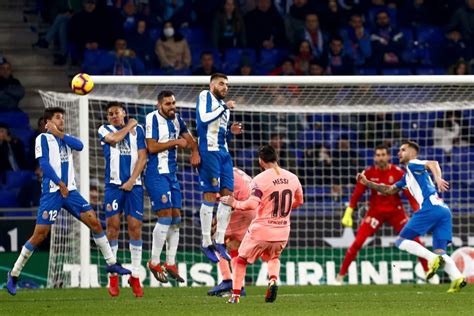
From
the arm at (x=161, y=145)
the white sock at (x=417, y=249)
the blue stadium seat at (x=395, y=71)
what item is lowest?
the white sock at (x=417, y=249)

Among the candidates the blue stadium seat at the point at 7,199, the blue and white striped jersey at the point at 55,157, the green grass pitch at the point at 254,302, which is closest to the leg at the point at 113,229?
the green grass pitch at the point at 254,302

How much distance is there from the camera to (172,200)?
16.2 meters

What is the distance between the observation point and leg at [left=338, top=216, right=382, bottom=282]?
19.0m

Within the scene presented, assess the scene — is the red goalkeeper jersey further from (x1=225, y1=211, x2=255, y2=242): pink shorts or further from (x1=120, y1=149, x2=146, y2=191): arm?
(x1=120, y1=149, x2=146, y2=191): arm

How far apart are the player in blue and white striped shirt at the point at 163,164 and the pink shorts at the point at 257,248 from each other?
6.91 ft

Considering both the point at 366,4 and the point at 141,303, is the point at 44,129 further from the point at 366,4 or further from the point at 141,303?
the point at 366,4

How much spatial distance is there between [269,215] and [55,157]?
321 cm

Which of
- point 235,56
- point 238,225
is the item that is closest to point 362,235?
point 238,225

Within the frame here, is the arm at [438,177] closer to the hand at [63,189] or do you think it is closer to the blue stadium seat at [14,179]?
the hand at [63,189]

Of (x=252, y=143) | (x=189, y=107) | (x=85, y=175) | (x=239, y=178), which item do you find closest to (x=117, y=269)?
(x=239, y=178)

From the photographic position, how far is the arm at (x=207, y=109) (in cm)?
1536

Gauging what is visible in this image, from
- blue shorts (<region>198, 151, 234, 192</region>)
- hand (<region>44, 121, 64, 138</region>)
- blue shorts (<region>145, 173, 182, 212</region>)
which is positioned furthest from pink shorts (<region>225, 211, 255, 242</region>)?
hand (<region>44, 121, 64, 138</region>)

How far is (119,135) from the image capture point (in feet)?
53.1

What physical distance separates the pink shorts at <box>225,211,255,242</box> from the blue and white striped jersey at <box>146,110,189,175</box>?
0.97 m
